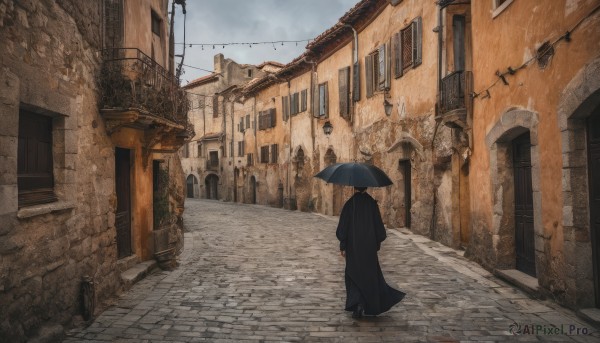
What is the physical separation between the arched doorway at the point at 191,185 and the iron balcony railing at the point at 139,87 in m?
37.4

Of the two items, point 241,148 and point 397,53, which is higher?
point 397,53

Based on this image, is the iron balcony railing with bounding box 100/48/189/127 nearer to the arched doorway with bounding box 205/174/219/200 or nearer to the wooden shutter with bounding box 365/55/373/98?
the wooden shutter with bounding box 365/55/373/98

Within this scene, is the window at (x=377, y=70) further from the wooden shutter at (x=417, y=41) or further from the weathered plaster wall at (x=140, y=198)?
the weathered plaster wall at (x=140, y=198)

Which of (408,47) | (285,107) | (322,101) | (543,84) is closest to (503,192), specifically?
(543,84)

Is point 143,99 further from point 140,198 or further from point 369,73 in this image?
point 369,73

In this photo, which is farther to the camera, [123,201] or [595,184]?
[123,201]

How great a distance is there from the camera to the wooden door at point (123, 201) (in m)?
8.21

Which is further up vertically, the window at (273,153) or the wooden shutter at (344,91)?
the wooden shutter at (344,91)

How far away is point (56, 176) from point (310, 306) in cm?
384

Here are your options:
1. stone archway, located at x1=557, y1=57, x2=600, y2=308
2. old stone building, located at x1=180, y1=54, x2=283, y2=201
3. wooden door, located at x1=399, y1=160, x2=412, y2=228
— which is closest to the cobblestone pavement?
stone archway, located at x1=557, y1=57, x2=600, y2=308

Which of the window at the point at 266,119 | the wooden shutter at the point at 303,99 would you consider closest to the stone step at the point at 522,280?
the wooden shutter at the point at 303,99

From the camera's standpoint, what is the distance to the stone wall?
442 centimetres

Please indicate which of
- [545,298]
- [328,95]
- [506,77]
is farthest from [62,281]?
[328,95]

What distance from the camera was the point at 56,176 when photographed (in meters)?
5.73
